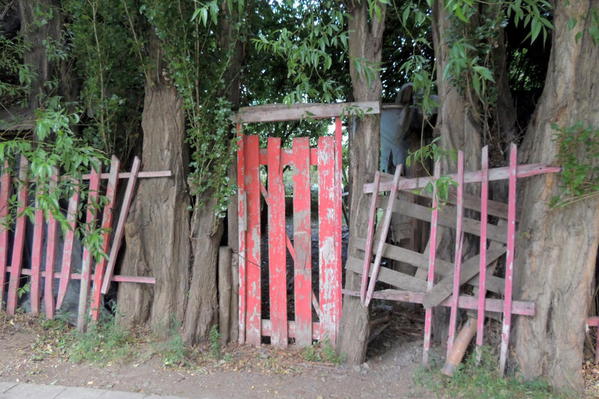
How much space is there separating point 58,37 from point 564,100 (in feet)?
17.8

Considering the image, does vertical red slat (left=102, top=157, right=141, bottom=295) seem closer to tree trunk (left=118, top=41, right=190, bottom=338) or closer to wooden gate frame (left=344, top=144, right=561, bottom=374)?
tree trunk (left=118, top=41, right=190, bottom=338)

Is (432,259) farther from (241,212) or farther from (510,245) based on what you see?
(241,212)

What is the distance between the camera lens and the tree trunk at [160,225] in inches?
189

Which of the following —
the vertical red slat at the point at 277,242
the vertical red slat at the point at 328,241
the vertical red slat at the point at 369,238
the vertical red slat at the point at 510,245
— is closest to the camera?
the vertical red slat at the point at 510,245

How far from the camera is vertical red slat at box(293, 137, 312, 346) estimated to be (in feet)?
14.9

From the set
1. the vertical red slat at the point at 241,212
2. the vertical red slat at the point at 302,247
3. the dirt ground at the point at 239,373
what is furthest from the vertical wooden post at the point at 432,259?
the vertical red slat at the point at 241,212

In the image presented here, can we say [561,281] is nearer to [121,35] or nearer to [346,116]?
[346,116]

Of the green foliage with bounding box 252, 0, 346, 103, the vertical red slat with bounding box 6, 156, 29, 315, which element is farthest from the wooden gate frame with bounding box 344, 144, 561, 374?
the vertical red slat with bounding box 6, 156, 29, 315

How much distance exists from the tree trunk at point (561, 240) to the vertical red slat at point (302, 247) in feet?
6.42

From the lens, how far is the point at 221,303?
4742 millimetres

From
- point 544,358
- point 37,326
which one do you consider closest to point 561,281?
point 544,358

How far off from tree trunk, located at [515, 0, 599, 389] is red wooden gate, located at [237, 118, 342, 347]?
1726 mm

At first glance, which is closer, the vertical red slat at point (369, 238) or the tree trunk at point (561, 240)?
the tree trunk at point (561, 240)

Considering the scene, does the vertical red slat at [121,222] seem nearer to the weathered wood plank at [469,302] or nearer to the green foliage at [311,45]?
the green foliage at [311,45]
